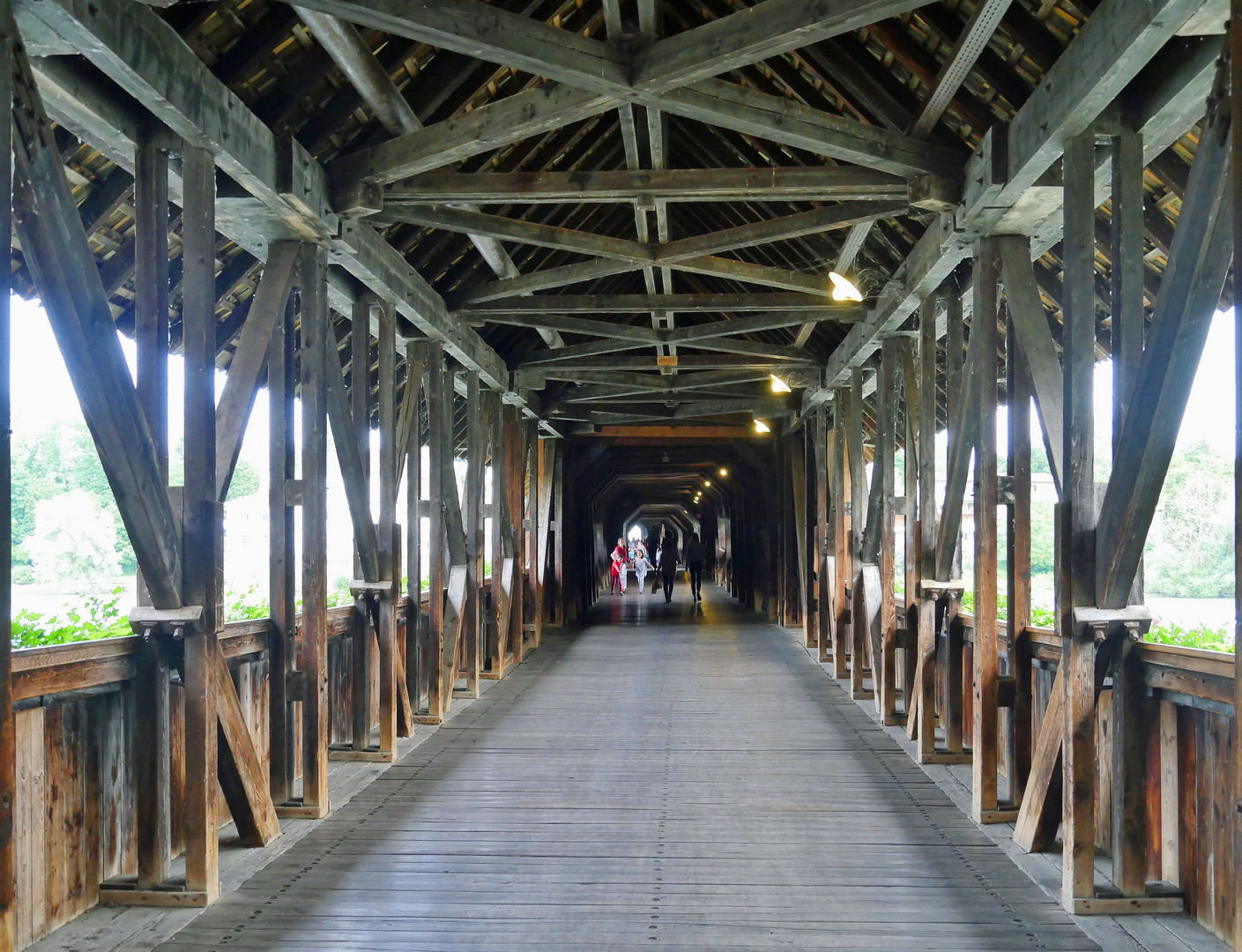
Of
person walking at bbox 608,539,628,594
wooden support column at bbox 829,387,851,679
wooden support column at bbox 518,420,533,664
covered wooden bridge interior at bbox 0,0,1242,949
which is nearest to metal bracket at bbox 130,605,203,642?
covered wooden bridge interior at bbox 0,0,1242,949

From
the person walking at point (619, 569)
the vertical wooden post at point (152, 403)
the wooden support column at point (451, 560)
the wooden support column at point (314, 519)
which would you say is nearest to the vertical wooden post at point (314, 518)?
the wooden support column at point (314, 519)

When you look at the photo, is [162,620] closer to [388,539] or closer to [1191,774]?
[388,539]

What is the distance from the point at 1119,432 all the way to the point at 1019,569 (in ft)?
4.54

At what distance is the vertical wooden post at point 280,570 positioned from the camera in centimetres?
507

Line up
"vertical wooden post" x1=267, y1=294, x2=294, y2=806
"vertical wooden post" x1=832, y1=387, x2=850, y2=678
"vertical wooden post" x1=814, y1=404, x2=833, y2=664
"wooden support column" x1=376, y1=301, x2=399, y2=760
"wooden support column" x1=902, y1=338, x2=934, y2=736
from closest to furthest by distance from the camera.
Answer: "vertical wooden post" x1=267, y1=294, x2=294, y2=806
"wooden support column" x1=376, y1=301, x2=399, y2=760
"wooden support column" x1=902, y1=338, x2=934, y2=736
"vertical wooden post" x1=832, y1=387, x2=850, y2=678
"vertical wooden post" x1=814, y1=404, x2=833, y2=664

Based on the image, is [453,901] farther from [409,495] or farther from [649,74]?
[409,495]

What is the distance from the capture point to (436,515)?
7.85 meters

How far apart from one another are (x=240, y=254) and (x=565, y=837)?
4167mm

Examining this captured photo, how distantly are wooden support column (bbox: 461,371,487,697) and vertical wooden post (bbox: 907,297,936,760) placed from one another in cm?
374

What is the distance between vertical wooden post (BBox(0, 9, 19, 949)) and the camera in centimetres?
270

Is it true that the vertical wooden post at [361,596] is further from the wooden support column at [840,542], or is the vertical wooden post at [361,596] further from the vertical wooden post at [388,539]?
the wooden support column at [840,542]

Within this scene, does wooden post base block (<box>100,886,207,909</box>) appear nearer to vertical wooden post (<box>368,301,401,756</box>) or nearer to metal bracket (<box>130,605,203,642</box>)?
metal bracket (<box>130,605,203,642</box>)

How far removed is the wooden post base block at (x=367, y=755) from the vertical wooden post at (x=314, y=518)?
1.07 m

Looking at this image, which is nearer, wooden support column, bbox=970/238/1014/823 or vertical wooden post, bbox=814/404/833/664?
wooden support column, bbox=970/238/1014/823
